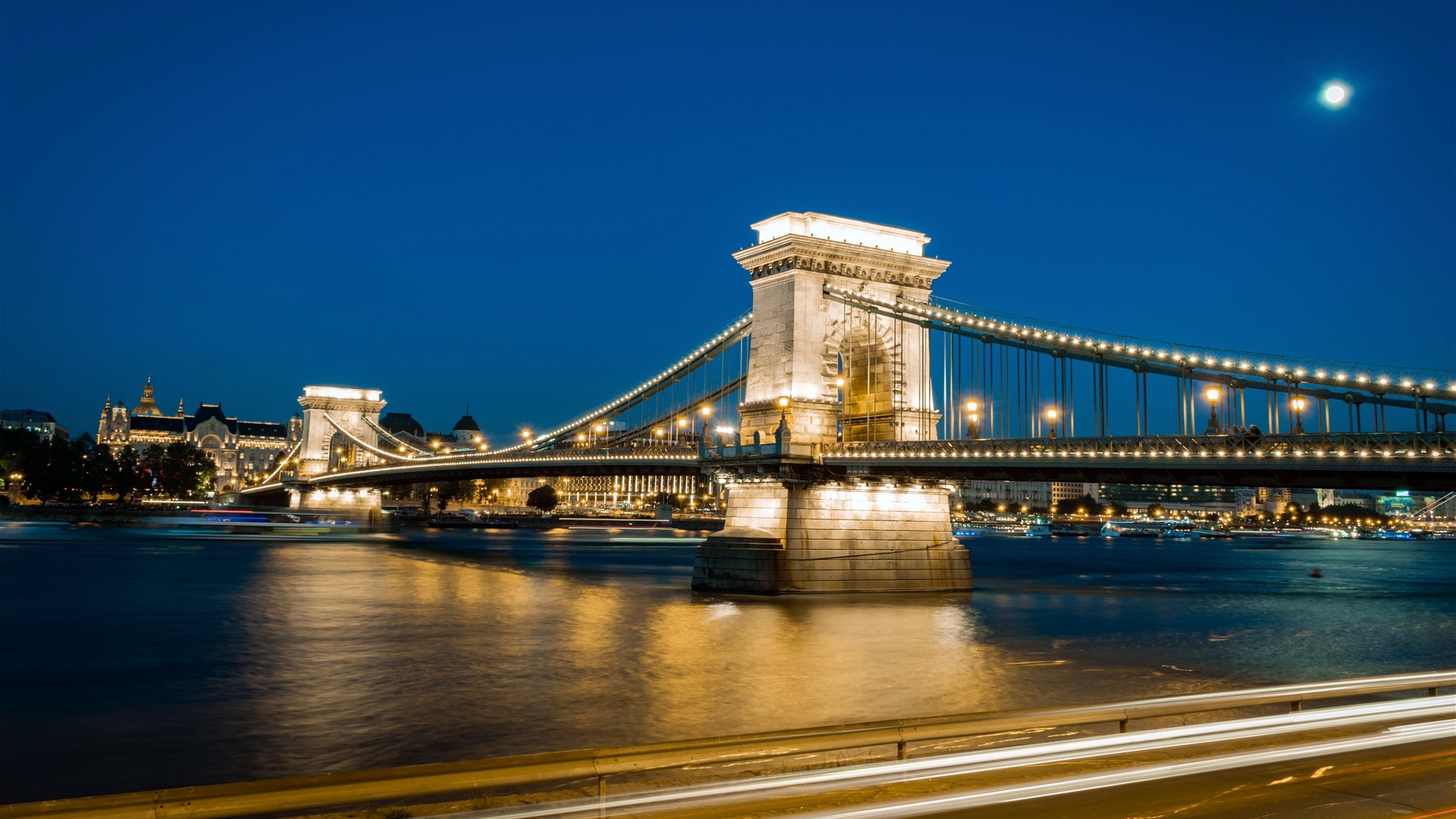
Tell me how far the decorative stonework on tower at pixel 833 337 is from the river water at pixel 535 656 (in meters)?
6.98

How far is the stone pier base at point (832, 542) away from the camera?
113 ft

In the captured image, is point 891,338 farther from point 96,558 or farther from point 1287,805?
point 96,558

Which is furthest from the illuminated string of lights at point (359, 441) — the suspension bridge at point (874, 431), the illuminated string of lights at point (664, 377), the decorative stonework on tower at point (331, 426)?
the suspension bridge at point (874, 431)

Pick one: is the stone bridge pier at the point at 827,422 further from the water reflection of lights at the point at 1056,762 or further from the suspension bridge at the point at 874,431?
the water reflection of lights at the point at 1056,762

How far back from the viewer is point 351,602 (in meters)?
39.1

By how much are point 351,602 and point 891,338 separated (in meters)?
22.2

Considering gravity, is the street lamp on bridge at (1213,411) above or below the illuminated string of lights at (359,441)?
below

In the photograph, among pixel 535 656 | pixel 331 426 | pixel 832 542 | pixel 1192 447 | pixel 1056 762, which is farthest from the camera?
pixel 331 426

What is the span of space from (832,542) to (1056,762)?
2621 centimetres

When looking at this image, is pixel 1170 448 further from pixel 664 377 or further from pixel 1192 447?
pixel 664 377

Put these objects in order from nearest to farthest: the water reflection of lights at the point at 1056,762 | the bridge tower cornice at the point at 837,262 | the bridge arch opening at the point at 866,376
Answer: the water reflection of lights at the point at 1056,762 < the bridge tower cornice at the point at 837,262 < the bridge arch opening at the point at 866,376

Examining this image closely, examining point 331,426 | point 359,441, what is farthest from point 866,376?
point 331,426

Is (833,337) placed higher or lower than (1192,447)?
higher

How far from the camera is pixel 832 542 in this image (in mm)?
35406
